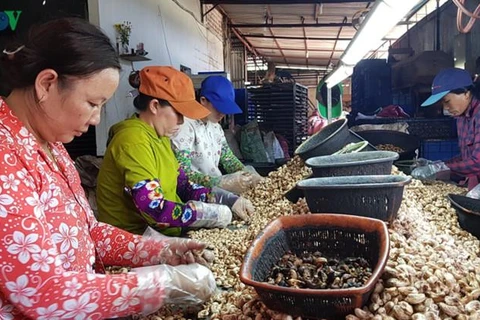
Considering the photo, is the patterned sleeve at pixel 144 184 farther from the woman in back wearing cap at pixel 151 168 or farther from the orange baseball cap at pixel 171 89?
the orange baseball cap at pixel 171 89

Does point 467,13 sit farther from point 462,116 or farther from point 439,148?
point 439,148

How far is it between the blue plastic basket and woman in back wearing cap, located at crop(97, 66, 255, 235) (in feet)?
10.6

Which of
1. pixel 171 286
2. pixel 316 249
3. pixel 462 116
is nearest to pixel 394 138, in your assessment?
pixel 462 116

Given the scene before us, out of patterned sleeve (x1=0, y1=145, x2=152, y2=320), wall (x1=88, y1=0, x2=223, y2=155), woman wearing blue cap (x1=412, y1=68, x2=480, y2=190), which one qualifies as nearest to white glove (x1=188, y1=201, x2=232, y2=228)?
patterned sleeve (x1=0, y1=145, x2=152, y2=320)

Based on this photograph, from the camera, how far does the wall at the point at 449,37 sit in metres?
5.39

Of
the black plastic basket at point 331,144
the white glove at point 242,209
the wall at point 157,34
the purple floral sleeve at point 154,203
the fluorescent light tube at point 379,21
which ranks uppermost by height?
the wall at point 157,34

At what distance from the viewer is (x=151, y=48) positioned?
17.1 feet

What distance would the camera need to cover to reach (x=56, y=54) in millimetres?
1038

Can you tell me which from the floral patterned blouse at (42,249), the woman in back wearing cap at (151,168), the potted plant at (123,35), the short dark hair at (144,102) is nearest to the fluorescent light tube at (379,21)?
the woman in back wearing cap at (151,168)

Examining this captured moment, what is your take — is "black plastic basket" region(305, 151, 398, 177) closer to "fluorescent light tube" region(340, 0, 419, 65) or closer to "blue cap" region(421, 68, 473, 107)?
"fluorescent light tube" region(340, 0, 419, 65)

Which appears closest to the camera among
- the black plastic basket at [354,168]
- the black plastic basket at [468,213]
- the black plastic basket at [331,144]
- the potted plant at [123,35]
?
the black plastic basket at [468,213]

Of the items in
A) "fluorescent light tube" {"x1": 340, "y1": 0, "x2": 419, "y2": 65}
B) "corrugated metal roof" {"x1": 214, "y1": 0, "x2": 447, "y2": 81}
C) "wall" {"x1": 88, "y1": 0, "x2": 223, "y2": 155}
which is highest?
"corrugated metal roof" {"x1": 214, "y1": 0, "x2": 447, "y2": 81}

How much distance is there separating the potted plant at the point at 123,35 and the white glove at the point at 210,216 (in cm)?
260

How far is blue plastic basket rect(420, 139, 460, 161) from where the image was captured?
15.3ft
